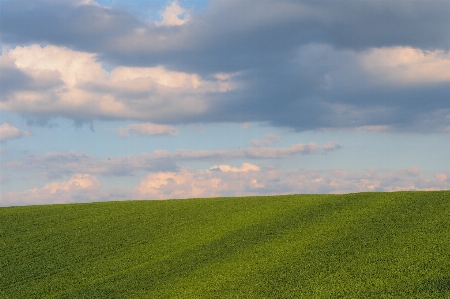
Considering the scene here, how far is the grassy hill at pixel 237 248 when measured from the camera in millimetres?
27203

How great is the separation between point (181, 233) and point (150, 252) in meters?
3.91

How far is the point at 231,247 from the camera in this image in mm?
36062

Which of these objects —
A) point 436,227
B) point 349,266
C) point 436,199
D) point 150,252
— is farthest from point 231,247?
point 436,199

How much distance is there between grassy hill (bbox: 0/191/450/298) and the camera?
27.2 metres

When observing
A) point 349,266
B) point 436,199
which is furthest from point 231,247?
point 436,199

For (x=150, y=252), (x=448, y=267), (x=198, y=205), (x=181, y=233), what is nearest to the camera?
(x=448, y=267)

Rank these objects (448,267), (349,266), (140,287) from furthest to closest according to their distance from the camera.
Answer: (140,287) < (349,266) < (448,267)

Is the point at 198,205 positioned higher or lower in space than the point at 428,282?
higher

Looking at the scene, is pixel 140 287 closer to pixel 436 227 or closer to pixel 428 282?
pixel 428 282

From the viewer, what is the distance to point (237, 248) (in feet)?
117

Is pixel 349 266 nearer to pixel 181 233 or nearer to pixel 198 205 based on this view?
pixel 181 233

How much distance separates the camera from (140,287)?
30766mm

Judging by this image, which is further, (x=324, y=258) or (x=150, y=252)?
(x=150, y=252)

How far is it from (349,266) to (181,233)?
15.9m
